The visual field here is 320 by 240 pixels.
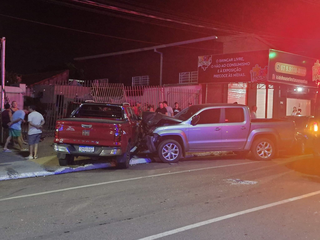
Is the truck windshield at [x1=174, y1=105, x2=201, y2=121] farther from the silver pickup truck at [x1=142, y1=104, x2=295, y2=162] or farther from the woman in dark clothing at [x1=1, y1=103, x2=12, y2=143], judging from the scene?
the woman in dark clothing at [x1=1, y1=103, x2=12, y2=143]

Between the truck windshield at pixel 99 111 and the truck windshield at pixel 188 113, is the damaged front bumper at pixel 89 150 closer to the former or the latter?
the truck windshield at pixel 99 111

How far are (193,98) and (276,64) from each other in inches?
216

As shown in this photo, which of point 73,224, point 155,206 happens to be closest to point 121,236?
point 73,224

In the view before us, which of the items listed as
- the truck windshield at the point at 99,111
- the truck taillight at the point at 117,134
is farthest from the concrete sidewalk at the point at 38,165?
the truck taillight at the point at 117,134

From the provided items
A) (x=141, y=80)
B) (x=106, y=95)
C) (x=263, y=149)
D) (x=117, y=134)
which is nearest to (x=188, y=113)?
(x=263, y=149)

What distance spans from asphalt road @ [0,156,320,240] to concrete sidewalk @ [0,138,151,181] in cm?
51

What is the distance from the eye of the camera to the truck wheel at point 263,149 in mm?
11023

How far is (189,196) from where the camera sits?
6.48m

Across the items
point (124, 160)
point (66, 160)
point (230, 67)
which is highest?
point (230, 67)

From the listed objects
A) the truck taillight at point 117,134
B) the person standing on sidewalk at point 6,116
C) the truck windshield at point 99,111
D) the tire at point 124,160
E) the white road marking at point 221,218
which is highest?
the truck windshield at point 99,111

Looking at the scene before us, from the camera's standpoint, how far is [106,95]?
16.2 metres

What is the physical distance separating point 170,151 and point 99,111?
255cm

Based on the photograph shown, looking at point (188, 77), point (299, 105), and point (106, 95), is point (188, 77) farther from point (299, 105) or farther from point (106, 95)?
point (106, 95)

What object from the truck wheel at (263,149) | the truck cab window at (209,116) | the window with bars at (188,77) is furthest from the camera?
the window with bars at (188,77)
